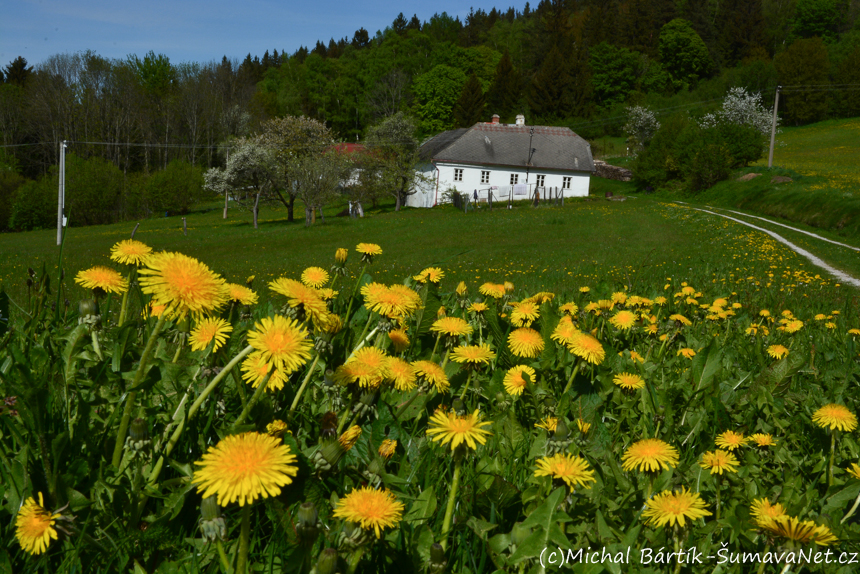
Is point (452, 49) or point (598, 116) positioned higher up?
point (452, 49)

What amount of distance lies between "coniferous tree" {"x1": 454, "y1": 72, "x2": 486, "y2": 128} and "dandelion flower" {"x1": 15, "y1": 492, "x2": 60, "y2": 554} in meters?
75.2

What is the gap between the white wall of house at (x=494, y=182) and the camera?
1772 inches

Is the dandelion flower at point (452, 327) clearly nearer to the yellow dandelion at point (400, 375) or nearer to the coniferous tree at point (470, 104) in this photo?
the yellow dandelion at point (400, 375)

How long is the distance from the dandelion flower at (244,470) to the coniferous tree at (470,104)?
75207 millimetres

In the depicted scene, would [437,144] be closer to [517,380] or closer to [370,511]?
[517,380]

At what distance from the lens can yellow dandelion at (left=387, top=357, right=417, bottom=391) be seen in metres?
1.41

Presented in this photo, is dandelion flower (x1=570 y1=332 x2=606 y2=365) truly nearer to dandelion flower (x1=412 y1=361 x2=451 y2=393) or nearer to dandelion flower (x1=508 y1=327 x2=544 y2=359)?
dandelion flower (x1=508 y1=327 x2=544 y2=359)

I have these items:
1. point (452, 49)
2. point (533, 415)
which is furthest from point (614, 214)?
point (452, 49)

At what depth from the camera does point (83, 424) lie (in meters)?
1.12

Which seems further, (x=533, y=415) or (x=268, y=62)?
(x=268, y=62)

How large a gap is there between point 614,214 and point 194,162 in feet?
162

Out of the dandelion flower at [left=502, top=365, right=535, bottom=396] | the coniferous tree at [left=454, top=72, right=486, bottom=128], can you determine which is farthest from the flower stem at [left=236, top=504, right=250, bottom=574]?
the coniferous tree at [left=454, top=72, right=486, bottom=128]

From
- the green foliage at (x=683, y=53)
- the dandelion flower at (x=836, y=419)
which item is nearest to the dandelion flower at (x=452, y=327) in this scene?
the dandelion flower at (x=836, y=419)

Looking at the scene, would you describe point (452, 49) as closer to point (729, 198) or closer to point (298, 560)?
point (729, 198)
